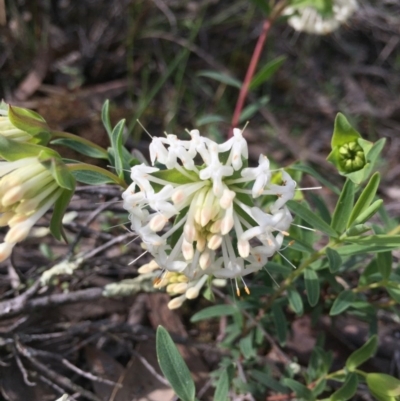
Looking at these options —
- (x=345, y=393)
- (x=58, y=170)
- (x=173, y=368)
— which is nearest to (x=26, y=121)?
(x=58, y=170)

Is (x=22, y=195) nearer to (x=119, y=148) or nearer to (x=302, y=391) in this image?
(x=119, y=148)

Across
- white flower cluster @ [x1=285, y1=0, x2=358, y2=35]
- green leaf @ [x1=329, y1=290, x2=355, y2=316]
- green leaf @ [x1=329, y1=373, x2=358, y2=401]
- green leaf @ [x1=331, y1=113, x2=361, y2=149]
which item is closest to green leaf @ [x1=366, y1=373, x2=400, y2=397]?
green leaf @ [x1=329, y1=373, x2=358, y2=401]

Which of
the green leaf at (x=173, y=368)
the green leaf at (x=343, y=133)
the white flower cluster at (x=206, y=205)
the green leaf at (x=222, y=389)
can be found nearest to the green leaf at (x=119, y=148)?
the white flower cluster at (x=206, y=205)

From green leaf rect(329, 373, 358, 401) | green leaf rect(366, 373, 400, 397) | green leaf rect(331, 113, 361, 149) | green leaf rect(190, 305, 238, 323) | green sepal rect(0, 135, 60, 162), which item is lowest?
green leaf rect(190, 305, 238, 323)

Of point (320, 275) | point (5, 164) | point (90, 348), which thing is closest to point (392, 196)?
point (320, 275)

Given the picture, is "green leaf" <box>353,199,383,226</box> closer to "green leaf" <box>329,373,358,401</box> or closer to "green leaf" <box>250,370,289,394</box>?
"green leaf" <box>329,373,358,401</box>

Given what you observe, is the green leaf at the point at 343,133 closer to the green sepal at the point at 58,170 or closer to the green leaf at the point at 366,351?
the green leaf at the point at 366,351

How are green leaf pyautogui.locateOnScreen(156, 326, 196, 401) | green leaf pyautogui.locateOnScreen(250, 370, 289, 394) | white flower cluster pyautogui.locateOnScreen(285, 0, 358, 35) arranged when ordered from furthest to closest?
white flower cluster pyautogui.locateOnScreen(285, 0, 358, 35) < green leaf pyautogui.locateOnScreen(250, 370, 289, 394) < green leaf pyautogui.locateOnScreen(156, 326, 196, 401)
